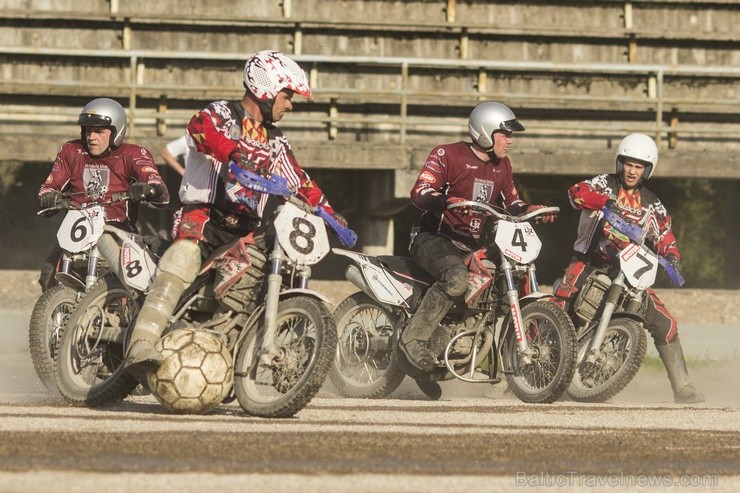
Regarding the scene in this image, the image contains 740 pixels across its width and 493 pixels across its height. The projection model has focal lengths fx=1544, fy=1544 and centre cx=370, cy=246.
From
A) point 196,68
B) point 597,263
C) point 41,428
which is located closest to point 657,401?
point 597,263

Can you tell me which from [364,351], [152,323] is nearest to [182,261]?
[152,323]

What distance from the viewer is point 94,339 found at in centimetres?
Result: 983

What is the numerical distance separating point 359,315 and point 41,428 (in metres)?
4.55

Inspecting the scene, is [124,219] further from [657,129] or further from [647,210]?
[657,129]

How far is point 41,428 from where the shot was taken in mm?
7773

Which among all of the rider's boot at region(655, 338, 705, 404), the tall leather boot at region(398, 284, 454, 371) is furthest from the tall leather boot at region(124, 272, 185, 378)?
the rider's boot at region(655, 338, 705, 404)

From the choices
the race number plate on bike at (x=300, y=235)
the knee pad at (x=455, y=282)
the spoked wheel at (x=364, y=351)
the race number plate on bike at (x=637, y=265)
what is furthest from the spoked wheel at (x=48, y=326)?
the race number plate on bike at (x=637, y=265)

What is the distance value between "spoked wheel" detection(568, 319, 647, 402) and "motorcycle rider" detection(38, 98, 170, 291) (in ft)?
12.0

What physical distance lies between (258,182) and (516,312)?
2819 mm

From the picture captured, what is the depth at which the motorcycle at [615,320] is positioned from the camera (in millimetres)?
11969

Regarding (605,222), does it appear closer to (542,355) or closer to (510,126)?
A: (510,126)

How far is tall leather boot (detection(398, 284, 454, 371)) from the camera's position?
1131 cm

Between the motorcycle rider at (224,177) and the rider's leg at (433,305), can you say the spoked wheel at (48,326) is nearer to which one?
the motorcycle rider at (224,177)

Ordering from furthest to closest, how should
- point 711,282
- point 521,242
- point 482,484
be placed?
point 711,282, point 521,242, point 482,484
